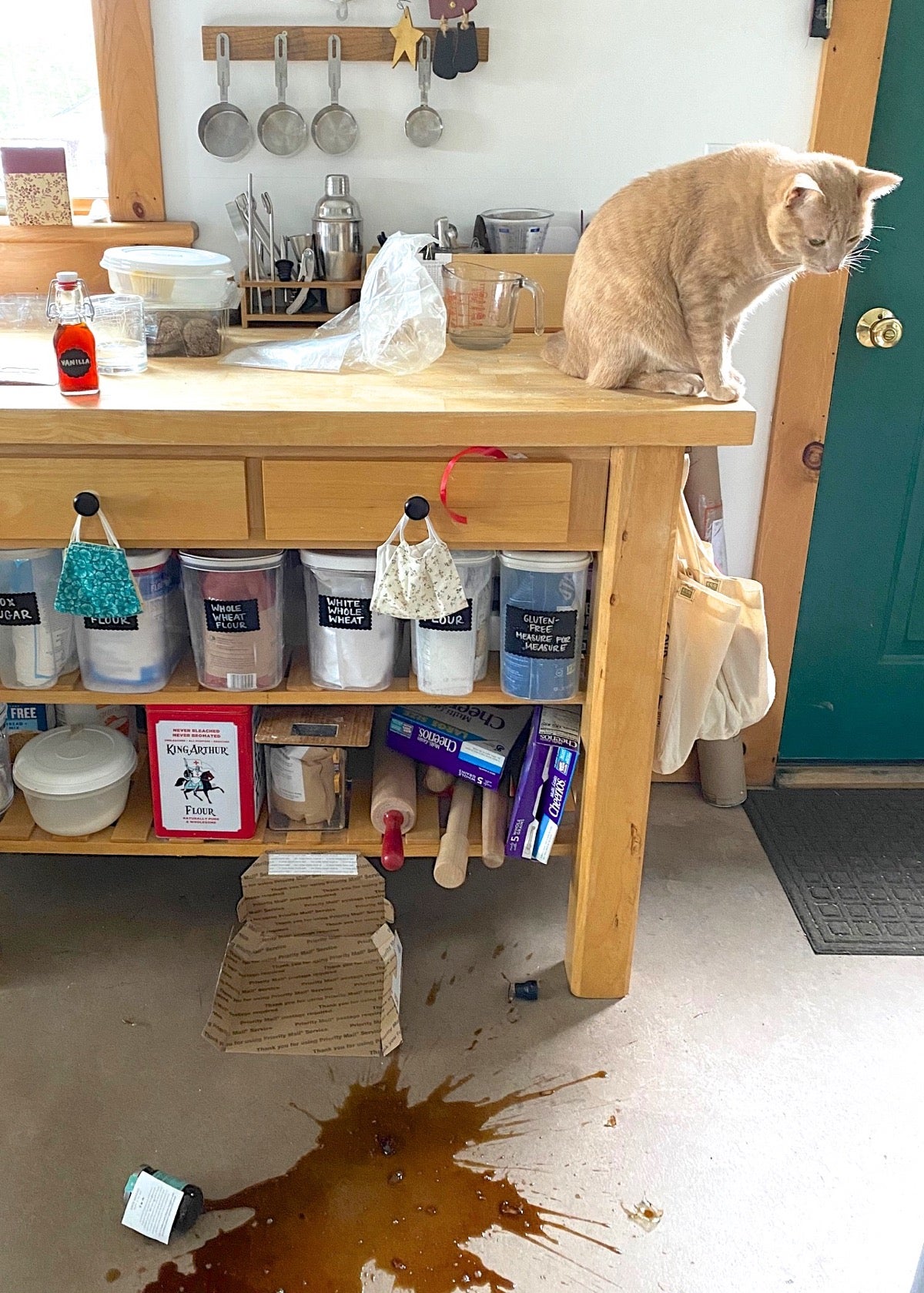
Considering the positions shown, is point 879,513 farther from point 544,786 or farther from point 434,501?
point 434,501

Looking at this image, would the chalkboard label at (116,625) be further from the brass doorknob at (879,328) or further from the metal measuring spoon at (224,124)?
the brass doorknob at (879,328)

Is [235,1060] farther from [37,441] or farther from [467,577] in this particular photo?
[37,441]

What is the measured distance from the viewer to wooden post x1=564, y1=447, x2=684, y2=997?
1.52 m

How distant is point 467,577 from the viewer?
1663 millimetres

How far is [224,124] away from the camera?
1.89m

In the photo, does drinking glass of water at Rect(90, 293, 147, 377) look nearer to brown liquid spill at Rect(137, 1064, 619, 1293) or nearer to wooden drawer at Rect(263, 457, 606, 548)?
wooden drawer at Rect(263, 457, 606, 548)

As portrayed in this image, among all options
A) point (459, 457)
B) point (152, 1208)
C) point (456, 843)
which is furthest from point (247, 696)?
point (152, 1208)

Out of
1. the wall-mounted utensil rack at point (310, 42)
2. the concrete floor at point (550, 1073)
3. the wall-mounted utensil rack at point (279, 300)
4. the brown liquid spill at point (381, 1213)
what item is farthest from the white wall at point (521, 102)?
the brown liquid spill at point (381, 1213)

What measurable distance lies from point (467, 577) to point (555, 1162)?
2.72 ft

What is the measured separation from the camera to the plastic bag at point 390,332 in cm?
171

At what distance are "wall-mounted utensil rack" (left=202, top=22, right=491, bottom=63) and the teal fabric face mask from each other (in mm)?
892

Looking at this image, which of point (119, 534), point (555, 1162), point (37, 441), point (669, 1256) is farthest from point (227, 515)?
point (669, 1256)

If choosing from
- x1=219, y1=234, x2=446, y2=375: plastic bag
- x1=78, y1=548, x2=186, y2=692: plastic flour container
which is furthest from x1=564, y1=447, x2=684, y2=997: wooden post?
x1=78, y1=548, x2=186, y2=692: plastic flour container

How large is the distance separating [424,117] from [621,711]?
106 centimetres
